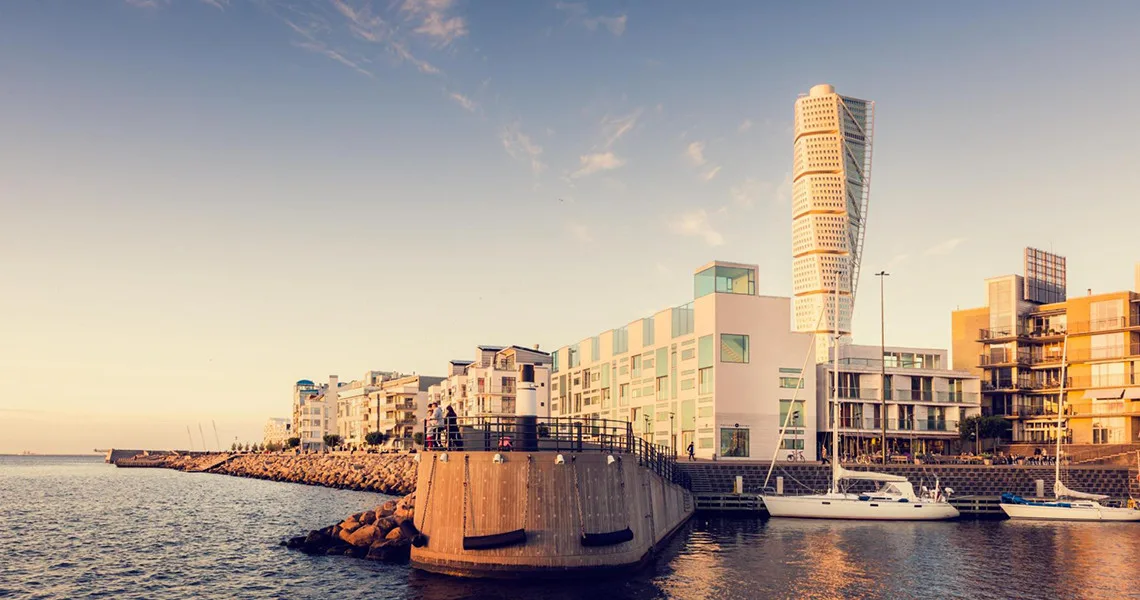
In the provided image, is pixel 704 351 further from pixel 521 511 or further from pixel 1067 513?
pixel 521 511

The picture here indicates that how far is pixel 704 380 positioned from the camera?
80.2 meters

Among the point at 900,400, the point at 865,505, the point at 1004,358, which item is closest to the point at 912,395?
the point at 900,400

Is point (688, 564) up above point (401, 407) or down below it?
above

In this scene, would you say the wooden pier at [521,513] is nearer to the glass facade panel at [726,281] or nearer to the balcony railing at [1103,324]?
the glass facade panel at [726,281]

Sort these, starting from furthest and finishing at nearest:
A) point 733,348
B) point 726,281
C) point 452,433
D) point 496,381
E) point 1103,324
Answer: point 496,381, point 1103,324, point 726,281, point 733,348, point 452,433

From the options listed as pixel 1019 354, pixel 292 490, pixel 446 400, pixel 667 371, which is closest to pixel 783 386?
pixel 667 371

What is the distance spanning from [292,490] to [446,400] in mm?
53987

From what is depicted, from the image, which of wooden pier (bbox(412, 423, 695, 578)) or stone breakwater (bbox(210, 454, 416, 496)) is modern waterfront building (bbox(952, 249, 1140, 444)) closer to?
stone breakwater (bbox(210, 454, 416, 496))

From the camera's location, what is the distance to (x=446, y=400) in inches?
6058

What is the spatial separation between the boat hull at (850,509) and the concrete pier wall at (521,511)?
28.5 metres

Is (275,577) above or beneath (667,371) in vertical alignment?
beneath

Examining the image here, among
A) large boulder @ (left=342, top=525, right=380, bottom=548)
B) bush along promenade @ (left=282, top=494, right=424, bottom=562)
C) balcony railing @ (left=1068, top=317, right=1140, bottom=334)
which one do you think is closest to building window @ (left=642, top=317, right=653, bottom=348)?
bush along promenade @ (left=282, top=494, right=424, bottom=562)

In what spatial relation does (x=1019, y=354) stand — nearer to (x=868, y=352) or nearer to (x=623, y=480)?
(x=868, y=352)

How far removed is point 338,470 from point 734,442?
56.6 metres
